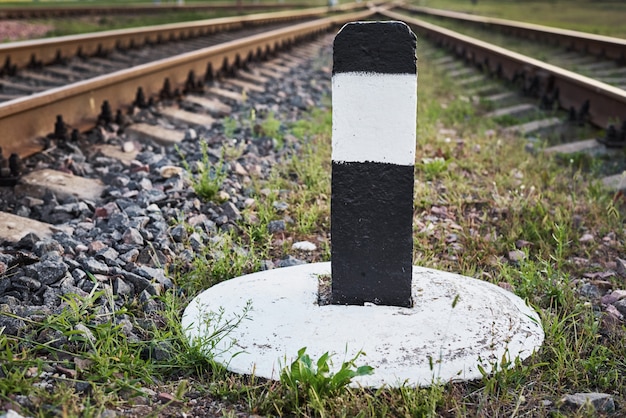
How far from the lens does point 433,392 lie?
2.21 meters

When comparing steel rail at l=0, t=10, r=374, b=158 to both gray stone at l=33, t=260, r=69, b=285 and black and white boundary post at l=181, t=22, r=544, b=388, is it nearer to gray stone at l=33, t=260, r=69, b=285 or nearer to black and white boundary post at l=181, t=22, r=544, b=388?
gray stone at l=33, t=260, r=69, b=285

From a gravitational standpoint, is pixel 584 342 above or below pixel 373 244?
below

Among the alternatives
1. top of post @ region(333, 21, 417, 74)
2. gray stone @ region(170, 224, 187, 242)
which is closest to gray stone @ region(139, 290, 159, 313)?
gray stone @ region(170, 224, 187, 242)

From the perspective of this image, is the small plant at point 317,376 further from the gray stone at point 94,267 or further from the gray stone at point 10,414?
the gray stone at point 94,267

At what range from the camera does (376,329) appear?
2.60 meters

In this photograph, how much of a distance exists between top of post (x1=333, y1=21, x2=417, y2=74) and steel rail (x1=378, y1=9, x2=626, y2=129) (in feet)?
10.7

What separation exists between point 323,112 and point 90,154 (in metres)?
Answer: 2.44

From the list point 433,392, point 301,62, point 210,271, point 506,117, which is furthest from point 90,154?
point 301,62

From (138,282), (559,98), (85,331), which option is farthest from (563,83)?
(85,331)

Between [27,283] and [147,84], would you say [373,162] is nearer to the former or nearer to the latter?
[27,283]

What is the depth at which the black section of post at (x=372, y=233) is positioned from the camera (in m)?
2.72

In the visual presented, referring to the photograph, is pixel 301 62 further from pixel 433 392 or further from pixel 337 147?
pixel 433 392

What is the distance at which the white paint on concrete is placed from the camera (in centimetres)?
264

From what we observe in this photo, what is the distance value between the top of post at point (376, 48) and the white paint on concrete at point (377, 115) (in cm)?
3
